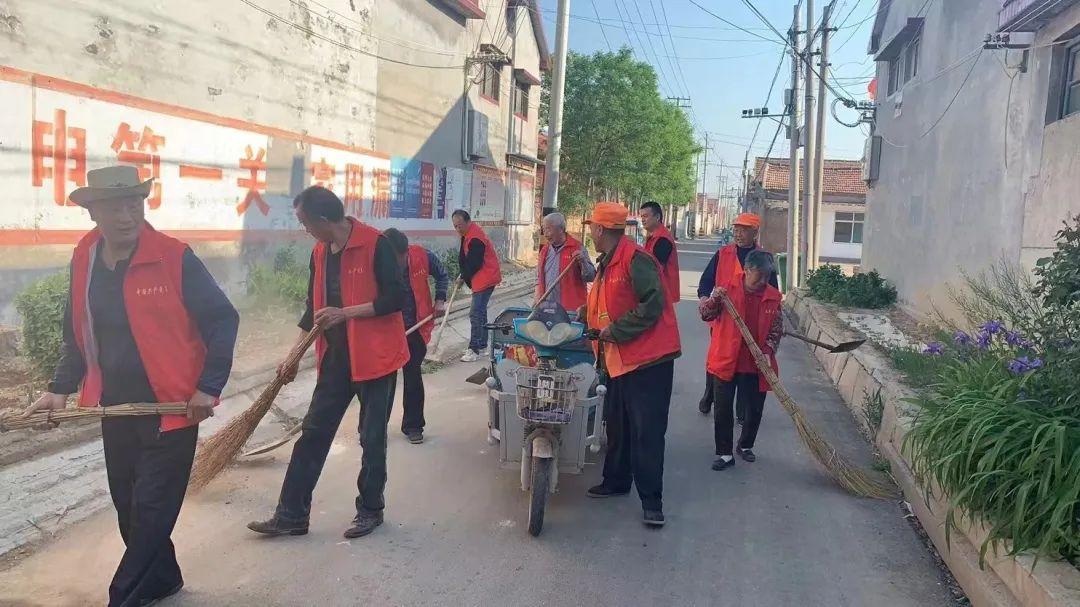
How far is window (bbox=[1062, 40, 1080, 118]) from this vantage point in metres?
7.31

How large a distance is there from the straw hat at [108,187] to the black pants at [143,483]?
2.91ft

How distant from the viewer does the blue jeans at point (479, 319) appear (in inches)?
354

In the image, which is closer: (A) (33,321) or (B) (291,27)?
(A) (33,321)

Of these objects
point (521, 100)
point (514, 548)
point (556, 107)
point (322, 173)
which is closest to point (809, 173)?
A: point (556, 107)

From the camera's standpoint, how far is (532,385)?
4.43 m

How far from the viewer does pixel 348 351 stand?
13.5ft

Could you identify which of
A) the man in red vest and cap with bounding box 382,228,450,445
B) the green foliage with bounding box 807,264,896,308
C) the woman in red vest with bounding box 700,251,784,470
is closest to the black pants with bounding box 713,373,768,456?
the woman in red vest with bounding box 700,251,784,470

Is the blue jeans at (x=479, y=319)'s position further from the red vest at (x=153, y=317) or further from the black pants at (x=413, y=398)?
the red vest at (x=153, y=317)

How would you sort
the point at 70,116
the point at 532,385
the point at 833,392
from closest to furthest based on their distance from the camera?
the point at 532,385 → the point at 70,116 → the point at 833,392

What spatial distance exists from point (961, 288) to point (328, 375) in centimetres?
869

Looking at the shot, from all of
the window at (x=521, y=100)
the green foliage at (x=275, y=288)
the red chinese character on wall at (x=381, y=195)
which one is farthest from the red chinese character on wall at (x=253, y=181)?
the window at (x=521, y=100)

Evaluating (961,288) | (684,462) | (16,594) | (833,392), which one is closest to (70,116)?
(16,594)

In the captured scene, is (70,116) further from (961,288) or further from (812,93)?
(812,93)

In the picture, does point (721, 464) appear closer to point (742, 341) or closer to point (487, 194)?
point (742, 341)
